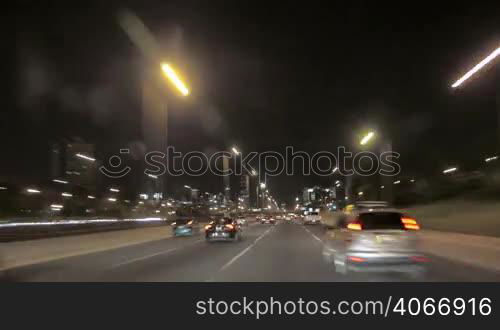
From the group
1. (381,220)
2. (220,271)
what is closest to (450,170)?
(220,271)

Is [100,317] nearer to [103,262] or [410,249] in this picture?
[410,249]

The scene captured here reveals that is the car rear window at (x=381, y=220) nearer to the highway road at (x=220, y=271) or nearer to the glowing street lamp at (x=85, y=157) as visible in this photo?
the highway road at (x=220, y=271)

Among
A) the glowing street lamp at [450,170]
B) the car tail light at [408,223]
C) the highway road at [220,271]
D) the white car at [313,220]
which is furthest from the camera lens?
the white car at [313,220]

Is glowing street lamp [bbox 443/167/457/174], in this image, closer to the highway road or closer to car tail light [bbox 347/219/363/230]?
the highway road

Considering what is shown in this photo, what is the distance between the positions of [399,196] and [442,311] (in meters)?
48.4

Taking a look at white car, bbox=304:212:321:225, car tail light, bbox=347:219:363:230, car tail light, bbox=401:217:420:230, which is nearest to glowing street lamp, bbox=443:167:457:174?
car tail light, bbox=401:217:420:230

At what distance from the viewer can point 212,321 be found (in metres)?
8.48

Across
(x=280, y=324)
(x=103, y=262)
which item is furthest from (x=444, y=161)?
(x=280, y=324)

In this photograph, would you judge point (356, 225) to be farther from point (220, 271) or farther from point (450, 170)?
point (450, 170)

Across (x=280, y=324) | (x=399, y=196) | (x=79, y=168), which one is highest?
(x=79, y=168)

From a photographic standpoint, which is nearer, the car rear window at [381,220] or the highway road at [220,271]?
the car rear window at [381,220]

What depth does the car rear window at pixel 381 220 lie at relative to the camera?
13.3 m

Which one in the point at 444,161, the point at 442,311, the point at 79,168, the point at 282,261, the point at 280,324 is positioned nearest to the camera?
the point at 280,324

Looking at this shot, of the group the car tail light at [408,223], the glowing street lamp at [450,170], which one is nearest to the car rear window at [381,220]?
the car tail light at [408,223]
